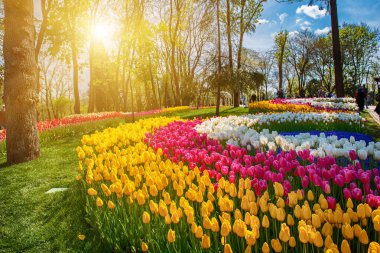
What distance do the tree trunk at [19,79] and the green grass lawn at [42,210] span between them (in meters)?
0.57

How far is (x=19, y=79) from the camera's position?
298 inches

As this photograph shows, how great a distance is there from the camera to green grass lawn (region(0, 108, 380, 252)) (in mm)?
3766

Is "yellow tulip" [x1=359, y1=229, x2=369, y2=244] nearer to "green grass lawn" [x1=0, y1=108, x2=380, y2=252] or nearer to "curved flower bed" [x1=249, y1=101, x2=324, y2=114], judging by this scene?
"green grass lawn" [x1=0, y1=108, x2=380, y2=252]

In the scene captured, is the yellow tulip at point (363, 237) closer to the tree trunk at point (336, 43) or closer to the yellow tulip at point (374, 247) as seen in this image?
the yellow tulip at point (374, 247)

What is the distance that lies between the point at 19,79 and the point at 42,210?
4127mm

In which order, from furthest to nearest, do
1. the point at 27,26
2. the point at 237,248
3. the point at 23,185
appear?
the point at 27,26 < the point at 23,185 < the point at 237,248

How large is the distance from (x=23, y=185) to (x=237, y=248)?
16.2 feet

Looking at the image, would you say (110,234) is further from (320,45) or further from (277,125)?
(320,45)

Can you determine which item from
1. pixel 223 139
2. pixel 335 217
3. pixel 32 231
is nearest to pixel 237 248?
pixel 335 217

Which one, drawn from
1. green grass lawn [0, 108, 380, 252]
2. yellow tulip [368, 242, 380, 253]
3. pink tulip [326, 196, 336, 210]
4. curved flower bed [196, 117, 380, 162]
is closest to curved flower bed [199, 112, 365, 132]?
curved flower bed [196, 117, 380, 162]

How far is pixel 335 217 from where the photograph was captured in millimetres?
2131

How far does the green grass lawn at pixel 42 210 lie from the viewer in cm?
377

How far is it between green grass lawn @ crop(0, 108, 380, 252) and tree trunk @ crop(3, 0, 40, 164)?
1.87ft

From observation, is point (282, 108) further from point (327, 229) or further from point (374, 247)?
point (374, 247)
